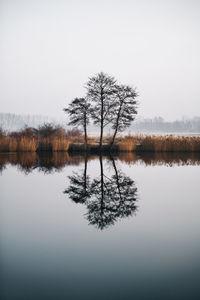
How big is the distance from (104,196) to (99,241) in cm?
311

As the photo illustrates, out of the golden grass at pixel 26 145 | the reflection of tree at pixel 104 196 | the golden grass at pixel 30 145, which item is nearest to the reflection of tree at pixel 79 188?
the reflection of tree at pixel 104 196

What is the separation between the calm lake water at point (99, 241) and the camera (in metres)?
3.22

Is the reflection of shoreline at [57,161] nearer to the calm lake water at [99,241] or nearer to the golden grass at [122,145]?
the golden grass at [122,145]

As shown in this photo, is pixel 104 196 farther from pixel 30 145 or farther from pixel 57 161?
pixel 30 145

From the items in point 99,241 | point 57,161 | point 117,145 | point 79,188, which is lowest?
point 99,241

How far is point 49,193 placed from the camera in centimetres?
855

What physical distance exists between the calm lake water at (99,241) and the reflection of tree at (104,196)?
22mm

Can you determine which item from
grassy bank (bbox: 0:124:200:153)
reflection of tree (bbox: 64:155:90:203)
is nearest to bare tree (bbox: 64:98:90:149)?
grassy bank (bbox: 0:124:200:153)

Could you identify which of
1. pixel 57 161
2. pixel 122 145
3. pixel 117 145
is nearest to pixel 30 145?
pixel 57 161

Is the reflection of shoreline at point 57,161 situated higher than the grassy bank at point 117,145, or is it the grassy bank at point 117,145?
the grassy bank at point 117,145

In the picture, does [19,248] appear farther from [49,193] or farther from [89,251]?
[49,193]

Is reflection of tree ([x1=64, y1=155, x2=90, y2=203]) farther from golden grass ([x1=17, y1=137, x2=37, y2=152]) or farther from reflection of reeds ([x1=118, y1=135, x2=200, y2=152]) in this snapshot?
reflection of reeds ([x1=118, y1=135, x2=200, y2=152])

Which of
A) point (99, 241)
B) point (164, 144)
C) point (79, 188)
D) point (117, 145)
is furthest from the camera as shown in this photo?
point (117, 145)

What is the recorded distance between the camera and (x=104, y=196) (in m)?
7.70
